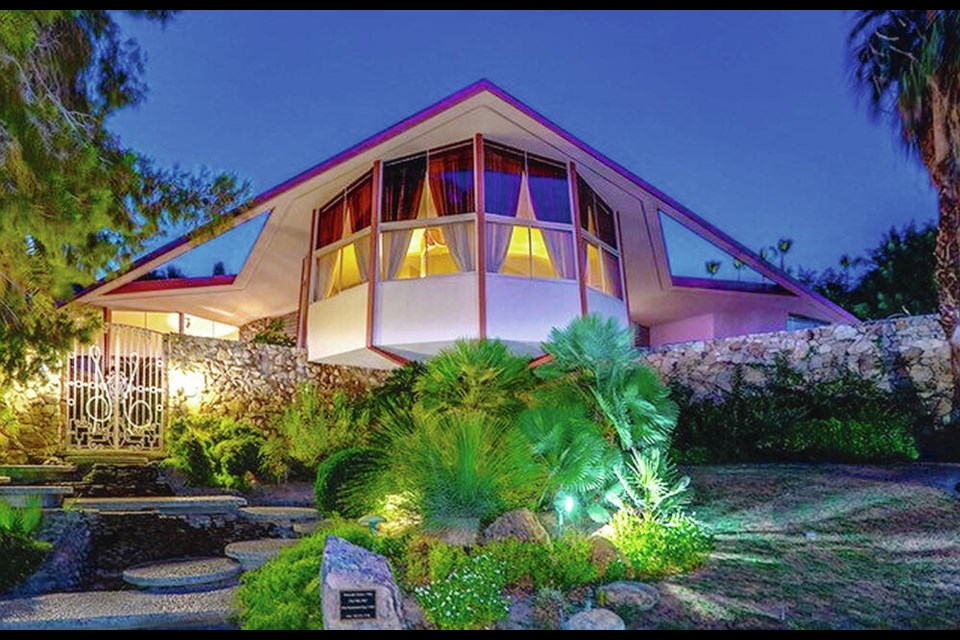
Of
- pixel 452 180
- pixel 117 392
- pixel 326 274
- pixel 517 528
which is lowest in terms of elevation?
pixel 517 528

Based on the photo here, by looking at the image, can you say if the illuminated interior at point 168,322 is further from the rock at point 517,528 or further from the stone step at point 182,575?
the rock at point 517,528

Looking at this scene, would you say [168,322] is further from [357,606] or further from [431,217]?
[357,606]

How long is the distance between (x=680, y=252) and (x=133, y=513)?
300 feet

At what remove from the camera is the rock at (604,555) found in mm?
6754

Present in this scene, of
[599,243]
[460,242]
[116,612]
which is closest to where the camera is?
[116,612]

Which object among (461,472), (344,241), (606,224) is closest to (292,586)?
(461,472)

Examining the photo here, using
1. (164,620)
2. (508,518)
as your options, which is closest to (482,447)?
(508,518)

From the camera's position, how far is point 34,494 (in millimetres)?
8969

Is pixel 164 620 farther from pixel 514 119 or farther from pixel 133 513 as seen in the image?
pixel 514 119

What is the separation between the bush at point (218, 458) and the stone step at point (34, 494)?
6.94 feet

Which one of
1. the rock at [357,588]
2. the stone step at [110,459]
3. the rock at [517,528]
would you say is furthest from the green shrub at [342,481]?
the stone step at [110,459]

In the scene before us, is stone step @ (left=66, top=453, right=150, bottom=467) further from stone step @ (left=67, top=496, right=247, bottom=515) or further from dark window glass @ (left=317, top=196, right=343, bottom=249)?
dark window glass @ (left=317, top=196, right=343, bottom=249)

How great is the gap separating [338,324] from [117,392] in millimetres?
4065

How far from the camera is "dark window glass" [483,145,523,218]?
48.3 ft
